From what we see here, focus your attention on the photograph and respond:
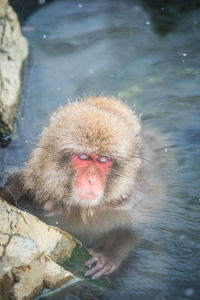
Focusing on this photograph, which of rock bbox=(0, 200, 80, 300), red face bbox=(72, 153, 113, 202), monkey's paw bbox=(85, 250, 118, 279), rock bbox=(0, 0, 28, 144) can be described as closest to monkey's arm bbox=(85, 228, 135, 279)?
monkey's paw bbox=(85, 250, 118, 279)

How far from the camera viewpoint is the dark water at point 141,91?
149 inches

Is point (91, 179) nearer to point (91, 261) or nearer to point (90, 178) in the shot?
point (90, 178)

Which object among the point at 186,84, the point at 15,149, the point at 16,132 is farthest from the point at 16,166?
the point at 186,84

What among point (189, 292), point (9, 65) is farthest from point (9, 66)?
point (189, 292)

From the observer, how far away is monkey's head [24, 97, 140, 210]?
4.22 meters

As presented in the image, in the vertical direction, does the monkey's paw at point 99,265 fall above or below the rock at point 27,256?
below

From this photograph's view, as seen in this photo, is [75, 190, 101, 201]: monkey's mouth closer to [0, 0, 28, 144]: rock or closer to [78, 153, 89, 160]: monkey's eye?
[78, 153, 89, 160]: monkey's eye

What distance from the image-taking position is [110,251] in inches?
164

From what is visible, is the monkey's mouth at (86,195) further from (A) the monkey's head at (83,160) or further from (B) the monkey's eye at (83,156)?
(B) the monkey's eye at (83,156)

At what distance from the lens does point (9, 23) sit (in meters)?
6.29

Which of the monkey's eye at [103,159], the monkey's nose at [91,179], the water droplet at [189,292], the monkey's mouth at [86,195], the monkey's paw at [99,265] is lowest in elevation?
the monkey's paw at [99,265]

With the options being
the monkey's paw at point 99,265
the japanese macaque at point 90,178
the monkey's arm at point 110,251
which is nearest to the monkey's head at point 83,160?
Answer: the japanese macaque at point 90,178

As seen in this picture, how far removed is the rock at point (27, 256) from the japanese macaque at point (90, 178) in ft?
1.61

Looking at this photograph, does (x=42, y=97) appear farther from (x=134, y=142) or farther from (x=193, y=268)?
(x=193, y=268)
